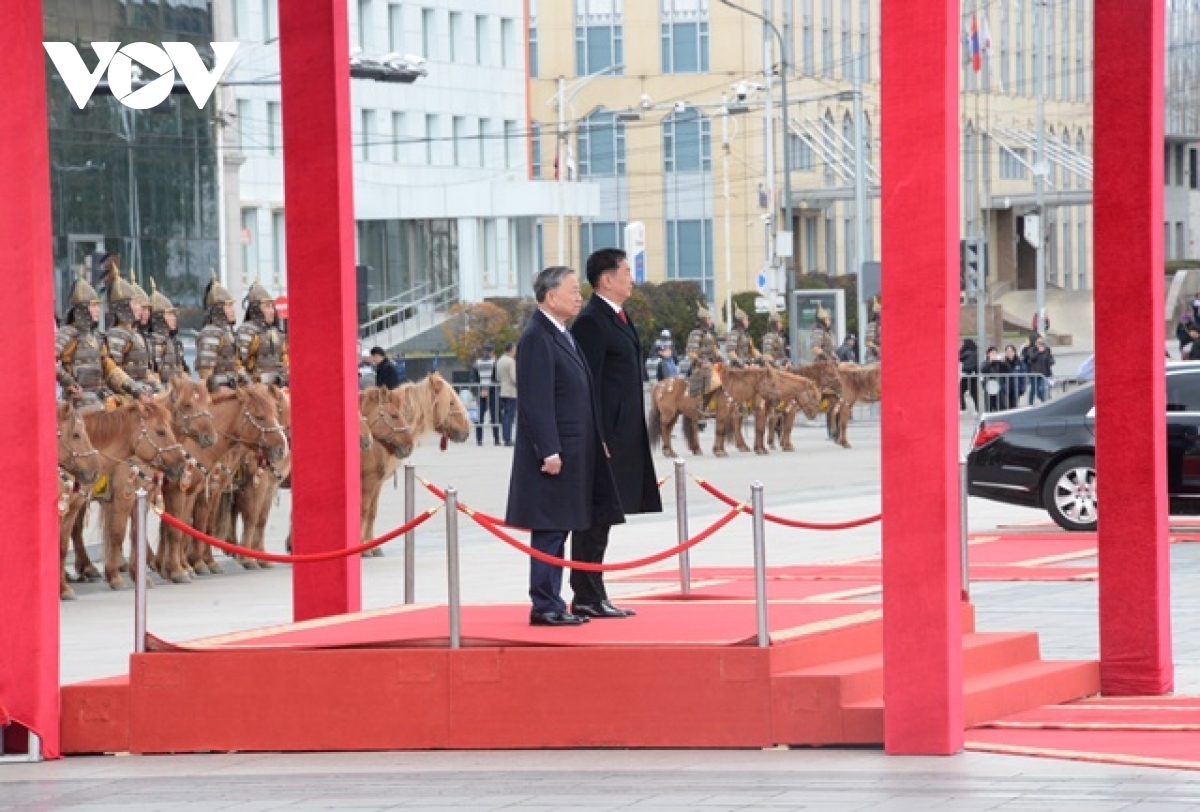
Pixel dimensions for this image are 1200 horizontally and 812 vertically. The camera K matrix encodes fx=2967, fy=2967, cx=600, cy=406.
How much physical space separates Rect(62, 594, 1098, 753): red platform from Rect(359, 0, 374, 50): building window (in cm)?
7101

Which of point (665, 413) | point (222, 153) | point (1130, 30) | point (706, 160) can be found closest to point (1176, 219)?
point (706, 160)

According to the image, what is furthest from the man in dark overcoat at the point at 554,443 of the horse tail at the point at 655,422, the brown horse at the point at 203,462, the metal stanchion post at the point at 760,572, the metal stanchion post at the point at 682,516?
the horse tail at the point at 655,422

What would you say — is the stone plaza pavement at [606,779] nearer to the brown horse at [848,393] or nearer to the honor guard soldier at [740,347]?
the brown horse at [848,393]

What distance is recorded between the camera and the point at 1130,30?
49.1 ft

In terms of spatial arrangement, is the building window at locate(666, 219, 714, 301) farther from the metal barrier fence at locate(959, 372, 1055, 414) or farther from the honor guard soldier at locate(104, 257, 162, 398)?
the honor guard soldier at locate(104, 257, 162, 398)

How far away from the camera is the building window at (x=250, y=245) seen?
258 feet

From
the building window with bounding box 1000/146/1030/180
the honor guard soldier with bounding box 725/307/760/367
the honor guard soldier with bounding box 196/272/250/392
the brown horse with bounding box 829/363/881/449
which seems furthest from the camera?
the building window with bounding box 1000/146/1030/180

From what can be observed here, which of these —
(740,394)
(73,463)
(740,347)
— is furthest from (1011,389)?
(73,463)

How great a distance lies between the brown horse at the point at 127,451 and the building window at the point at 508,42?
68.0 meters

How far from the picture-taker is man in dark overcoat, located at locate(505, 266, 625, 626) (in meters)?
14.5

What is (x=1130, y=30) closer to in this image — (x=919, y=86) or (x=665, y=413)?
(x=919, y=86)

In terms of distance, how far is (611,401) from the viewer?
1511 cm

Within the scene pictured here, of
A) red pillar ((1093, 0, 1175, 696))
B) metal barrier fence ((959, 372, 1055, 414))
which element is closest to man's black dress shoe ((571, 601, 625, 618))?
red pillar ((1093, 0, 1175, 696))

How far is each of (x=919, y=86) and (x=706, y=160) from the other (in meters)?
92.4
